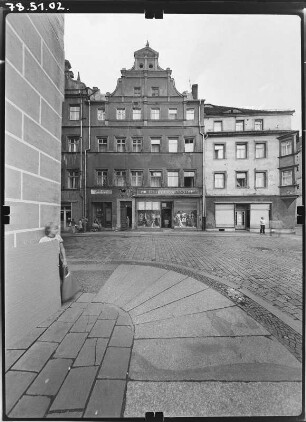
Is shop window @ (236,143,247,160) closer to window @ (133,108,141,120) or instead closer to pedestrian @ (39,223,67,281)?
window @ (133,108,141,120)

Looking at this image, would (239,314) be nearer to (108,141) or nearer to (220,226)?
(220,226)

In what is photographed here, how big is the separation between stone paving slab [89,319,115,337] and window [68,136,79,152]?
2117 mm

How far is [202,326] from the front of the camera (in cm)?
203

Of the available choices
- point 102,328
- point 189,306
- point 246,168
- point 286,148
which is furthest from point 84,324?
point 286,148

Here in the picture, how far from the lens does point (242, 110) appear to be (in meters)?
2.15

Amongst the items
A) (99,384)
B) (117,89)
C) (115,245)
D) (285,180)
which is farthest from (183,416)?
(117,89)

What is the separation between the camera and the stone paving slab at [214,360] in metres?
1.57

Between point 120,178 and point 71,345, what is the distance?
1.88 metres

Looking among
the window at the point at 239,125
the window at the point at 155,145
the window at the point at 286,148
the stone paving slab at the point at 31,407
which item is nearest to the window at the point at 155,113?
the window at the point at 155,145

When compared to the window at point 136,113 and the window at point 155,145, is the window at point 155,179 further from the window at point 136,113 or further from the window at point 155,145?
the window at point 136,113

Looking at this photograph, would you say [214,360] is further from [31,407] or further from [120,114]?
[120,114]

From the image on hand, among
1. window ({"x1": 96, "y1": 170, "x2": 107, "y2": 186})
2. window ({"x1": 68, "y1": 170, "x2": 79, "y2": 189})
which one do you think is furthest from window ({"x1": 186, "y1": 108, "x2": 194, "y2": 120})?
window ({"x1": 68, "y1": 170, "x2": 79, "y2": 189})

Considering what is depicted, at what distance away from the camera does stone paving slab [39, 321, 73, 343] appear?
1.88 m

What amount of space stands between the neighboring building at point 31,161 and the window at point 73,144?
130 mm
